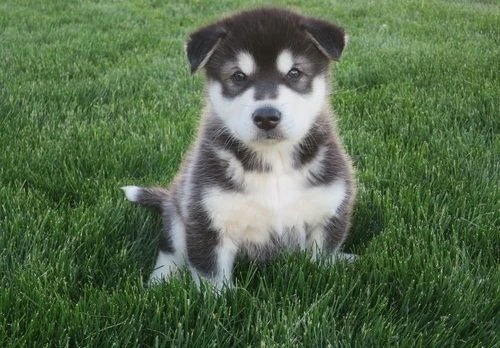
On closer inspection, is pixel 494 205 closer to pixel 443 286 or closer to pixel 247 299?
pixel 443 286

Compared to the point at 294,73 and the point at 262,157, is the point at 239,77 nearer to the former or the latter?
the point at 294,73

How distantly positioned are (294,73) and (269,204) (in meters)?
0.67

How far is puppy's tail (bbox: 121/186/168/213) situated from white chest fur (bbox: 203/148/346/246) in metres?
0.66

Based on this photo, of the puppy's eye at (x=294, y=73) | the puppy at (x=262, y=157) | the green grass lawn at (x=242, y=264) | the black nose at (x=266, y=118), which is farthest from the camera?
the puppy's eye at (x=294, y=73)

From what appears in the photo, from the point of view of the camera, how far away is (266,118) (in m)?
2.79

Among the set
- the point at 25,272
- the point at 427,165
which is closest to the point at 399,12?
the point at 427,165

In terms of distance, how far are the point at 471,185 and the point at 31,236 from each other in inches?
99.0

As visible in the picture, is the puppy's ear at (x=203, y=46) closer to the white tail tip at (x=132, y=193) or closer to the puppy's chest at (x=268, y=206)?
the puppy's chest at (x=268, y=206)

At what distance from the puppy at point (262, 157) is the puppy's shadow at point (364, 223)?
26 cm

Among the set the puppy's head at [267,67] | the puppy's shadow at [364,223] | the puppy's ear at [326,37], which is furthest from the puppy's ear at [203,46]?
the puppy's shadow at [364,223]

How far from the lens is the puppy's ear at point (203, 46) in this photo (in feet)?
10.2

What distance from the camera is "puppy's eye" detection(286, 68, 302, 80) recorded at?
3.06m

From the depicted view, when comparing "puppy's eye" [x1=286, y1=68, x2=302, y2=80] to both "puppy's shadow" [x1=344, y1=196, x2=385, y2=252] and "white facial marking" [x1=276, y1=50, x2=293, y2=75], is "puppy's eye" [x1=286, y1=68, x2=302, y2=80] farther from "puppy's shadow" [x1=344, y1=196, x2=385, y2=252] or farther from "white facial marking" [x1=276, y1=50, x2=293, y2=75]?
"puppy's shadow" [x1=344, y1=196, x2=385, y2=252]

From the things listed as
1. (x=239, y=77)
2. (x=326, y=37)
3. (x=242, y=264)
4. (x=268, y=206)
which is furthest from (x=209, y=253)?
(x=326, y=37)
